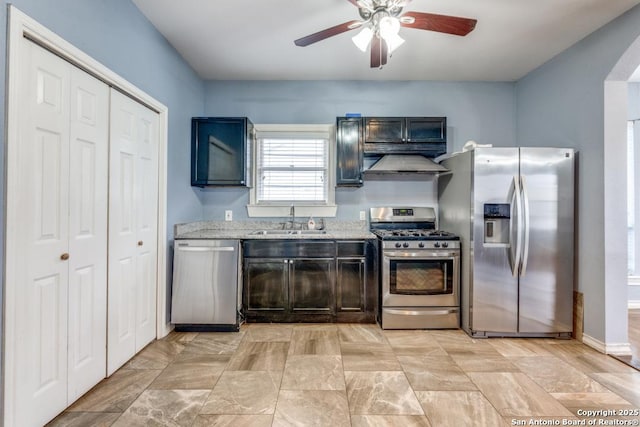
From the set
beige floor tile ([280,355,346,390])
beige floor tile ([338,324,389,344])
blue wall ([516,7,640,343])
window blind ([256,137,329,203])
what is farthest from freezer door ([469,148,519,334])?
window blind ([256,137,329,203])

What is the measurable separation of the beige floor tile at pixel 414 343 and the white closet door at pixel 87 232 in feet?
A: 7.49

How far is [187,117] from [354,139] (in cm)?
188

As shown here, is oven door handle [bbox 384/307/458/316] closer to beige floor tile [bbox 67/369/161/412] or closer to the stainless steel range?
the stainless steel range

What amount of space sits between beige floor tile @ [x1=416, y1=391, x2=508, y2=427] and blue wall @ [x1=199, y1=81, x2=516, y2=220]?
2240 millimetres

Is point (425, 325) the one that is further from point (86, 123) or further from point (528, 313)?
point (86, 123)

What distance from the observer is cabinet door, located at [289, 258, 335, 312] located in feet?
10.7

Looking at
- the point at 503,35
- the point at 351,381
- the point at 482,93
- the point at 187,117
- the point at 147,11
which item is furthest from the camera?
the point at 482,93

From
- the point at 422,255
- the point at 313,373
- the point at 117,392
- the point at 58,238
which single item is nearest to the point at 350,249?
the point at 422,255

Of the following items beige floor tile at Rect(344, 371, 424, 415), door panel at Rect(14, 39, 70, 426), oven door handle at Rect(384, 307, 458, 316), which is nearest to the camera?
door panel at Rect(14, 39, 70, 426)

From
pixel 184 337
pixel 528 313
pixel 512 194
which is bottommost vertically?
pixel 184 337

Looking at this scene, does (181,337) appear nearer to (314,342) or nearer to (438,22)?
(314,342)

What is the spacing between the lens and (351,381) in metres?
2.20

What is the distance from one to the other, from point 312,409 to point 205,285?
65.2 inches

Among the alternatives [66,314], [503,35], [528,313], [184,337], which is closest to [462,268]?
[528,313]
